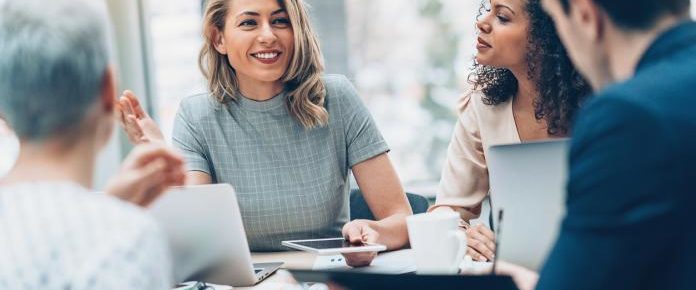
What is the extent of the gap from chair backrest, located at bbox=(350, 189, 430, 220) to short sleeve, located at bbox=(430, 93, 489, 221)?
18cm

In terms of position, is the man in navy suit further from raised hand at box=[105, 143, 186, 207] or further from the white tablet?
the white tablet

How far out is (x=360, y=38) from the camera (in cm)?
381

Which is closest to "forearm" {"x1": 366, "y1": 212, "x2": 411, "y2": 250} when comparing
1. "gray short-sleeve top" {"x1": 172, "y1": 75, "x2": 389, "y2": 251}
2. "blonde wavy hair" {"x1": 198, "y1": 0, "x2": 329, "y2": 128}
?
"gray short-sleeve top" {"x1": 172, "y1": 75, "x2": 389, "y2": 251}

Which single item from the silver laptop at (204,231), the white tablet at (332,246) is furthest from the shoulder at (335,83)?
the silver laptop at (204,231)

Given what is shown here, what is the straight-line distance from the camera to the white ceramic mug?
1614mm

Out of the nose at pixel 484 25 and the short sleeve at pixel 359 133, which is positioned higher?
the nose at pixel 484 25

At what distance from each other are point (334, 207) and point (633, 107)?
5.14 feet

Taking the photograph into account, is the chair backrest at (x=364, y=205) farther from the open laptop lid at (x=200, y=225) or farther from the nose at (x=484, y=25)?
the open laptop lid at (x=200, y=225)

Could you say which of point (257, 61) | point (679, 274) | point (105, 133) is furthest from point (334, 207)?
point (679, 274)

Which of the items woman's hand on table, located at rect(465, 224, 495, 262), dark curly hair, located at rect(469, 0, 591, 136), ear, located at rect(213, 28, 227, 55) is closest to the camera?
woman's hand on table, located at rect(465, 224, 495, 262)

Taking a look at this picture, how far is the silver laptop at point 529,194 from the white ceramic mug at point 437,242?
0.10 metres

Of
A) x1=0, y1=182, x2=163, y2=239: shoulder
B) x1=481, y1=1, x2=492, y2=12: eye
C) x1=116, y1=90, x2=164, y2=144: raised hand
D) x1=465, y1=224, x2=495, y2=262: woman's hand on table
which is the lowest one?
x1=465, y1=224, x2=495, y2=262: woman's hand on table

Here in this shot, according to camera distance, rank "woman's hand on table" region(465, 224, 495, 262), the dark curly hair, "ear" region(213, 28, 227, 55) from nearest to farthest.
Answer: "woman's hand on table" region(465, 224, 495, 262), the dark curly hair, "ear" region(213, 28, 227, 55)

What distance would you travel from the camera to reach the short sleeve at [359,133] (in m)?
2.49
